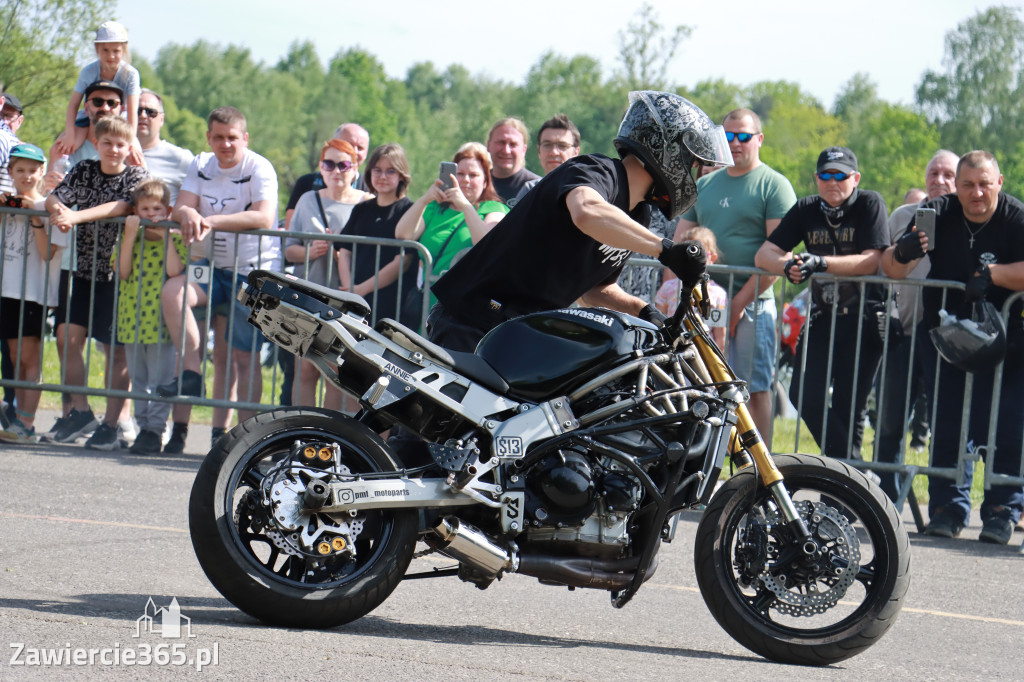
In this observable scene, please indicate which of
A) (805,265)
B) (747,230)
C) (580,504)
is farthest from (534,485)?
(747,230)

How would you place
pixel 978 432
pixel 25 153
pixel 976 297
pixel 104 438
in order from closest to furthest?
pixel 976 297 → pixel 978 432 → pixel 104 438 → pixel 25 153

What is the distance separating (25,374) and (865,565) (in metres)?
6.69

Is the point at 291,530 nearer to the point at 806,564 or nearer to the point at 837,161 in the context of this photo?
the point at 806,564

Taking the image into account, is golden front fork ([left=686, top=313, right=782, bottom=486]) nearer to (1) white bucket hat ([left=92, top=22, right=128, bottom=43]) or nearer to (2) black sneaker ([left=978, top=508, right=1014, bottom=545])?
(2) black sneaker ([left=978, top=508, right=1014, bottom=545])

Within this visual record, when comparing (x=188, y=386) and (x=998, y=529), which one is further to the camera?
(x=188, y=386)

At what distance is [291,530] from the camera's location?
14.8ft

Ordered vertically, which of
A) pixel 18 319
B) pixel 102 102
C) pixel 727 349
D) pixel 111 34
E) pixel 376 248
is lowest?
pixel 18 319

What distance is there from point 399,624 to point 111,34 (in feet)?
23.6

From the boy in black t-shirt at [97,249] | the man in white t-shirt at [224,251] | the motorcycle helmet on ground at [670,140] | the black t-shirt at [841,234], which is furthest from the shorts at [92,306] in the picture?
the motorcycle helmet on ground at [670,140]

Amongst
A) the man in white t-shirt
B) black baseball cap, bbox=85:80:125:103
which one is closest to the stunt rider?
the man in white t-shirt

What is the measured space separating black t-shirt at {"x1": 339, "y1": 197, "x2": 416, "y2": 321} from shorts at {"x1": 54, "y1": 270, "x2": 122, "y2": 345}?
167cm

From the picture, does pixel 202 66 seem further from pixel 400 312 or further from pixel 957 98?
pixel 400 312

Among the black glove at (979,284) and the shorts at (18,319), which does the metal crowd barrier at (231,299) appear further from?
the black glove at (979,284)

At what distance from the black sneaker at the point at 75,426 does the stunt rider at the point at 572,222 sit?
508 cm
